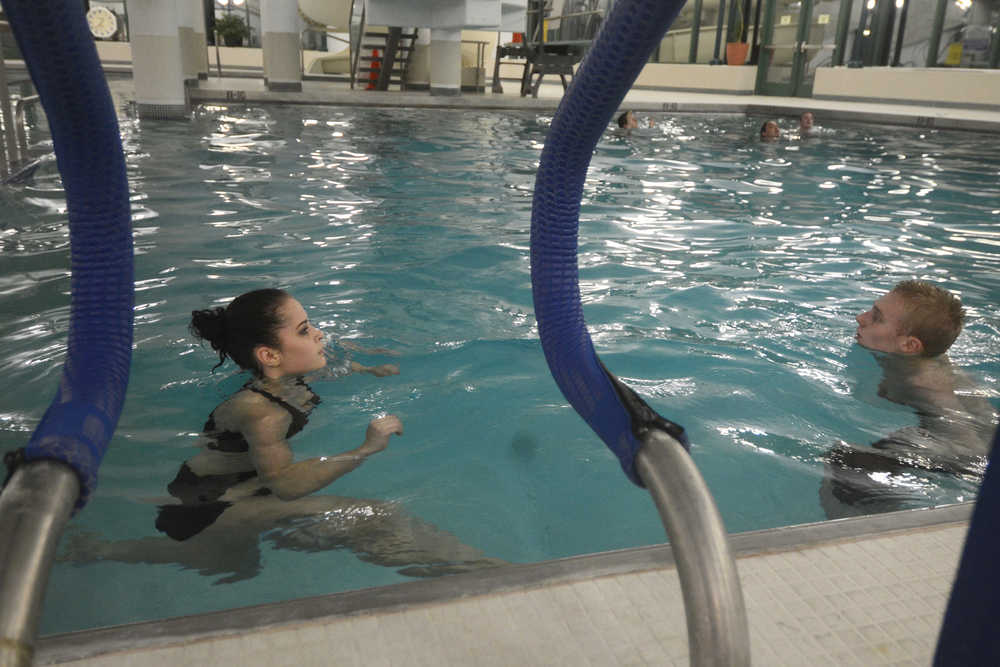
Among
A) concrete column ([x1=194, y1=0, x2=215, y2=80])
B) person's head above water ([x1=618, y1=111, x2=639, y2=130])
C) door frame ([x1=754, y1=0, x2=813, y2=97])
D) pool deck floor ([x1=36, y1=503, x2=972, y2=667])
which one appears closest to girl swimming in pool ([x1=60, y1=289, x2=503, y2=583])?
pool deck floor ([x1=36, y1=503, x2=972, y2=667])

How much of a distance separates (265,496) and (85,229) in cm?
155

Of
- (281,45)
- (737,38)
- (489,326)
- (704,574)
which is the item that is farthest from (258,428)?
→ (737,38)

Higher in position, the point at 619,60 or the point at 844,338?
the point at 619,60

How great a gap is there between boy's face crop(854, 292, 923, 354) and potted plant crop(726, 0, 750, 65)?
19.9 metres

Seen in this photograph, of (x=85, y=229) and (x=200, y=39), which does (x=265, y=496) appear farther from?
(x=200, y=39)

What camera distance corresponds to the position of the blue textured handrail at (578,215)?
1050mm

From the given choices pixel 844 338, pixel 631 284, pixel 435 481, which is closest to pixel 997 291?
pixel 844 338

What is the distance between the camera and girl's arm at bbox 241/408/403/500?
2482mm

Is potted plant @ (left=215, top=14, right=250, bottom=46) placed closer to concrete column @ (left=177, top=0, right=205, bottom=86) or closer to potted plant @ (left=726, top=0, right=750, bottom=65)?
concrete column @ (left=177, top=0, right=205, bottom=86)

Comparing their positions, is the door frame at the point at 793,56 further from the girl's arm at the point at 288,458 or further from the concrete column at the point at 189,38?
the girl's arm at the point at 288,458

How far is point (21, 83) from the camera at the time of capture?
7.59 m

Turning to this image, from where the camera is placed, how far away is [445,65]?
1566 centimetres

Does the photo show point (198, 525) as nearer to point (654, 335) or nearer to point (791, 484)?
point (791, 484)

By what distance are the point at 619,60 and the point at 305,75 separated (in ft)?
74.9
